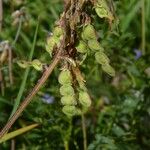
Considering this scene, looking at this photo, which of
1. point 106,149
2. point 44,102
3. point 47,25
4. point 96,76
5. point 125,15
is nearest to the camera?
point 106,149

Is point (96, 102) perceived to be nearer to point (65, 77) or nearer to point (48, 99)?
point (48, 99)

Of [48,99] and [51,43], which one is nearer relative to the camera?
[51,43]

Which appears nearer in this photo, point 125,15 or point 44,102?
point 44,102

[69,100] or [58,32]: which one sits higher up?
[58,32]

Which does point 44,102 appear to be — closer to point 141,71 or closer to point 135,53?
point 141,71

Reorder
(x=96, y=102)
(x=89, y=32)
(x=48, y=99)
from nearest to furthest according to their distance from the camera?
(x=89, y=32) < (x=48, y=99) < (x=96, y=102)

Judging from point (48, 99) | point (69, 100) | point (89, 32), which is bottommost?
point (69, 100)

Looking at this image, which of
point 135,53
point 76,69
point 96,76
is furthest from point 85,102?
point 135,53

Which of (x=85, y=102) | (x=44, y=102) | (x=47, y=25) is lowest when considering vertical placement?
(x=85, y=102)

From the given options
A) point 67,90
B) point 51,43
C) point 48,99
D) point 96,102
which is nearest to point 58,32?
point 51,43
